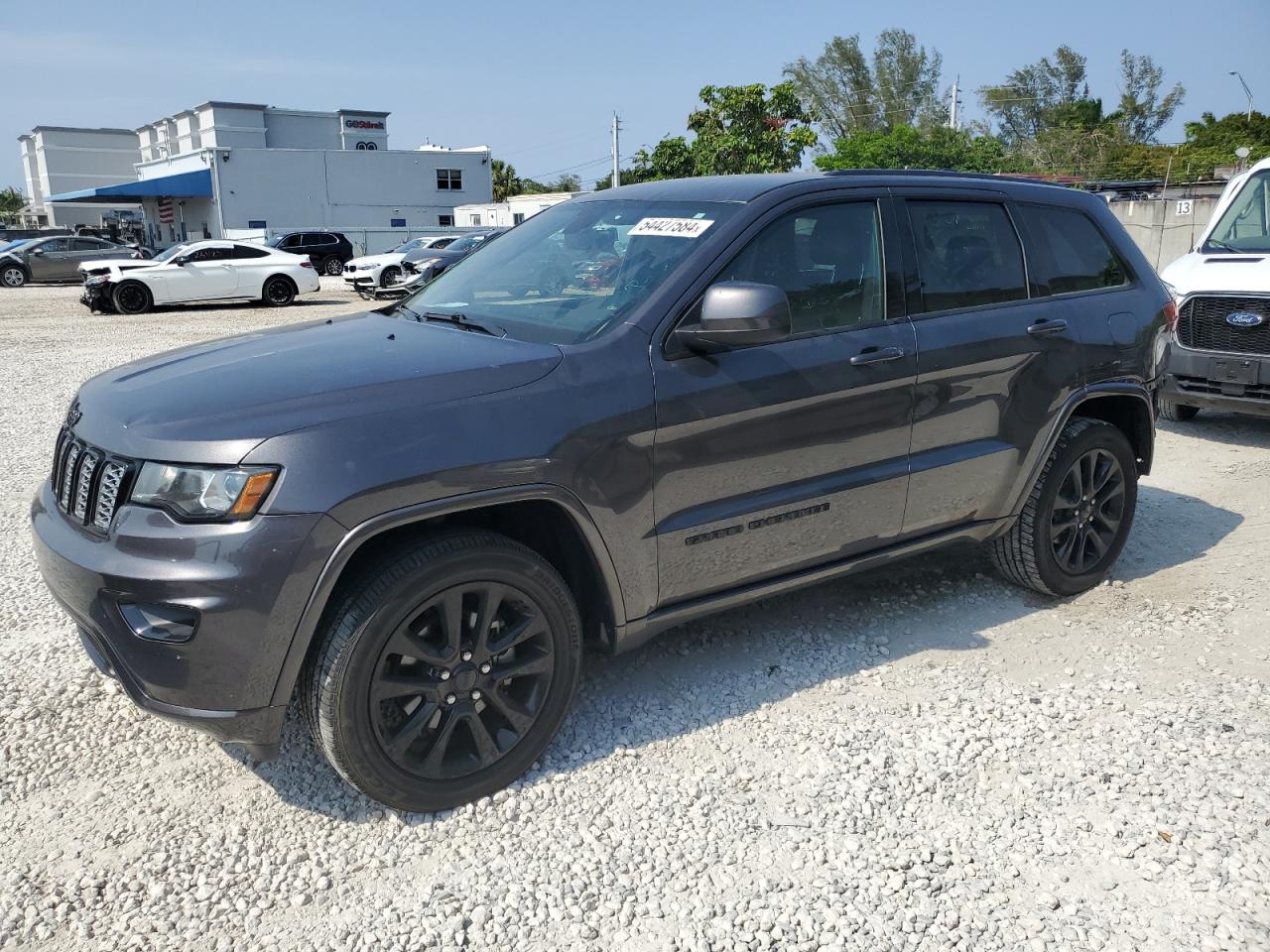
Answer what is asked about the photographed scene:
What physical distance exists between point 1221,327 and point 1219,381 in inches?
16.2

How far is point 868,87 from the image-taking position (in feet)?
235

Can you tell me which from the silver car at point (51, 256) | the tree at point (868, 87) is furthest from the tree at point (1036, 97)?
the silver car at point (51, 256)

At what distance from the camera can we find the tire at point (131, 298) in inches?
776

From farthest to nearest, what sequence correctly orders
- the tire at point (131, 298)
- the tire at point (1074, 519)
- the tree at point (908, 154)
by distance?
the tree at point (908, 154)
the tire at point (131, 298)
the tire at point (1074, 519)

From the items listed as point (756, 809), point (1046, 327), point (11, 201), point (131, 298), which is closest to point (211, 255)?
point (131, 298)

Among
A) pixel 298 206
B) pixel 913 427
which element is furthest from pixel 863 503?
pixel 298 206

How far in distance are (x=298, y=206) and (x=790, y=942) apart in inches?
2068

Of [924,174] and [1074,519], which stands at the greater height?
[924,174]

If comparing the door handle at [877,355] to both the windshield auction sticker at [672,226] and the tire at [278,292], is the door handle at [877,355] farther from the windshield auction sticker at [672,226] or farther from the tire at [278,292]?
the tire at [278,292]

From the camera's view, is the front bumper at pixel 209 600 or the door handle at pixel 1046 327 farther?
the door handle at pixel 1046 327

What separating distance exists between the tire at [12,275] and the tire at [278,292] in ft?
44.9

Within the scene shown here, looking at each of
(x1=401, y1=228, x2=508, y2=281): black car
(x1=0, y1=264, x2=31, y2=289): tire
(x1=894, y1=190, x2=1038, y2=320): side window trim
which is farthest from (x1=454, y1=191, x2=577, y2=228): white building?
(x1=894, y1=190, x2=1038, y2=320): side window trim

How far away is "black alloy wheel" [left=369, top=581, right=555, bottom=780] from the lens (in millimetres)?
2969

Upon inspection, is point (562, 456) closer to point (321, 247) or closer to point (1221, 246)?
point (1221, 246)
